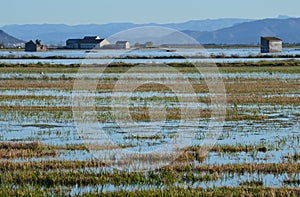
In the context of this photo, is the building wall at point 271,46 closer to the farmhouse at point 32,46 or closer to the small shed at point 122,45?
the small shed at point 122,45

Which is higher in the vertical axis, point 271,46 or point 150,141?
point 271,46

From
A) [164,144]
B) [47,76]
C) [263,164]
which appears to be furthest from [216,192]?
[47,76]

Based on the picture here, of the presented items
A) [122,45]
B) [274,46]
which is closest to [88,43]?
[122,45]

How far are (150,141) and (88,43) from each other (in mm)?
112169

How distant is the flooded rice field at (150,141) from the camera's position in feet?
28.2

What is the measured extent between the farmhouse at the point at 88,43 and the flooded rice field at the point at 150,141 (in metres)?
92.0

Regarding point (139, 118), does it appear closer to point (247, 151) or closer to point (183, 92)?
point (247, 151)

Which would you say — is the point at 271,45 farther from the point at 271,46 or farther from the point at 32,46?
the point at 32,46

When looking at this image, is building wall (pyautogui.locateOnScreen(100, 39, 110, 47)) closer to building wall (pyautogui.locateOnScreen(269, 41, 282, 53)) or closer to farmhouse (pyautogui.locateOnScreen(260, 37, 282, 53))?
farmhouse (pyautogui.locateOnScreen(260, 37, 282, 53))

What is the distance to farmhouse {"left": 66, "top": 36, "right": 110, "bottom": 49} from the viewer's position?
381ft

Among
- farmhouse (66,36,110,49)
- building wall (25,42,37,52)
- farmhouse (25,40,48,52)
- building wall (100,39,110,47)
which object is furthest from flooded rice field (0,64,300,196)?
farmhouse (66,36,110,49)

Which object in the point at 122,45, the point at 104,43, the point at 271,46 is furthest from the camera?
the point at 104,43

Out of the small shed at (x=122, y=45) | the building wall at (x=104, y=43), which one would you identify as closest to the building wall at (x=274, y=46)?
the small shed at (x=122, y=45)

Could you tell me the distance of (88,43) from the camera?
405 feet
